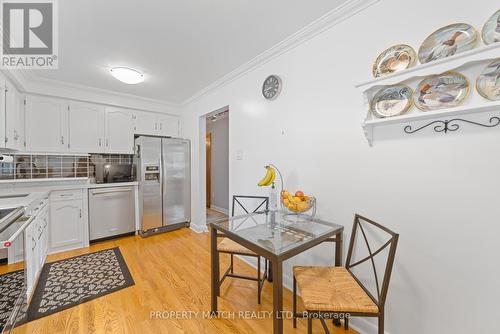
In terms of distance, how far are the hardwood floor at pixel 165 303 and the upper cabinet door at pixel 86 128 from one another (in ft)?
5.28

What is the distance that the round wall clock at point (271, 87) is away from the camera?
2.16m

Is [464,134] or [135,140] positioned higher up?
[135,140]

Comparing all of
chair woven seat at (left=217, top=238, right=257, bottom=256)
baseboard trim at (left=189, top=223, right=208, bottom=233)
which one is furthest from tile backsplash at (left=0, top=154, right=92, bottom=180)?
chair woven seat at (left=217, top=238, right=257, bottom=256)

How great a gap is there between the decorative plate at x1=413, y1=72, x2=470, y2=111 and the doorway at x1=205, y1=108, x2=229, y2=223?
3.95m

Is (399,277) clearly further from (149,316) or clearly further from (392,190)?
(149,316)

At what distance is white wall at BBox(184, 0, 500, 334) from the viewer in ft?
3.56

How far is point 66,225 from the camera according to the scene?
2.87 metres

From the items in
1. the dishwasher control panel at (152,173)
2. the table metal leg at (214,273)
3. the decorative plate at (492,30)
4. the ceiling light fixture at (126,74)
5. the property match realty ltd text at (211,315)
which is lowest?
the property match realty ltd text at (211,315)

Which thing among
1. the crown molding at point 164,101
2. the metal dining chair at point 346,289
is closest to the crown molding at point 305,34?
the crown molding at point 164,101

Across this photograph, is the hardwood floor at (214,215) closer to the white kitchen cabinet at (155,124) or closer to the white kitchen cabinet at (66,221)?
the white kitchen cabinet at (155,124)

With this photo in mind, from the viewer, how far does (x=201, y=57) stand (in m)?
2.31

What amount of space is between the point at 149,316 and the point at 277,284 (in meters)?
1.28

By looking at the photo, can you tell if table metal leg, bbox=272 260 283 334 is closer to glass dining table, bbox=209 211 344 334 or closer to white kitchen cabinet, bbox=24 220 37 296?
glass dining table, bbox=209 211 344 334

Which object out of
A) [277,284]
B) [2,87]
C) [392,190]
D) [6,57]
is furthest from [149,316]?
[6,57]
